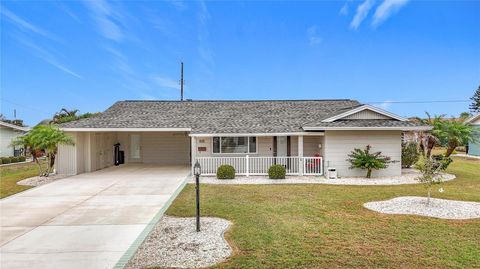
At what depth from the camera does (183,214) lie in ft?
27.7

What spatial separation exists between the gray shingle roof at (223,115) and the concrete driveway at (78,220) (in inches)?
169

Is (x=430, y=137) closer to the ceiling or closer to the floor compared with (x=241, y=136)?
closer to the floor

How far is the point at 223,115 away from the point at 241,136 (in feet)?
12.7

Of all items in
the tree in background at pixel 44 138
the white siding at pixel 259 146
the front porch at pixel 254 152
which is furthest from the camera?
the white siding at pixel 259 146

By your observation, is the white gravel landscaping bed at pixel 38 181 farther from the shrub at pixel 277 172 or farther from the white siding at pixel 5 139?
→ the white siding at pixel 5 139

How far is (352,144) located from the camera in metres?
15.7

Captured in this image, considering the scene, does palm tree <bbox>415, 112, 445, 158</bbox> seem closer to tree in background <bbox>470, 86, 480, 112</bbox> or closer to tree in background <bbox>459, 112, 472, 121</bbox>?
tree in background <bbox>459, 112, 472, 121</bbox>

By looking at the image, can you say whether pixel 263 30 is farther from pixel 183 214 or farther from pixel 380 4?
pixel 183 214

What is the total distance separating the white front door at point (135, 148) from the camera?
73.6 feet

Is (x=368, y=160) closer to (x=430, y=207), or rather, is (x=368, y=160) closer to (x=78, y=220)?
(x=430, y=207)

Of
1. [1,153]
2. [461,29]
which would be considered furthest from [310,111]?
[1,153]

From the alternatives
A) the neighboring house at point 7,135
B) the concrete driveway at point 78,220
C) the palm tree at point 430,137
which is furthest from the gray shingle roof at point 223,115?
the neighboring house at point 7,135

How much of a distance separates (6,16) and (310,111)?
18093mm

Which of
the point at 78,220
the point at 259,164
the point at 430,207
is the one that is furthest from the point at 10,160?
the point at 430,207
